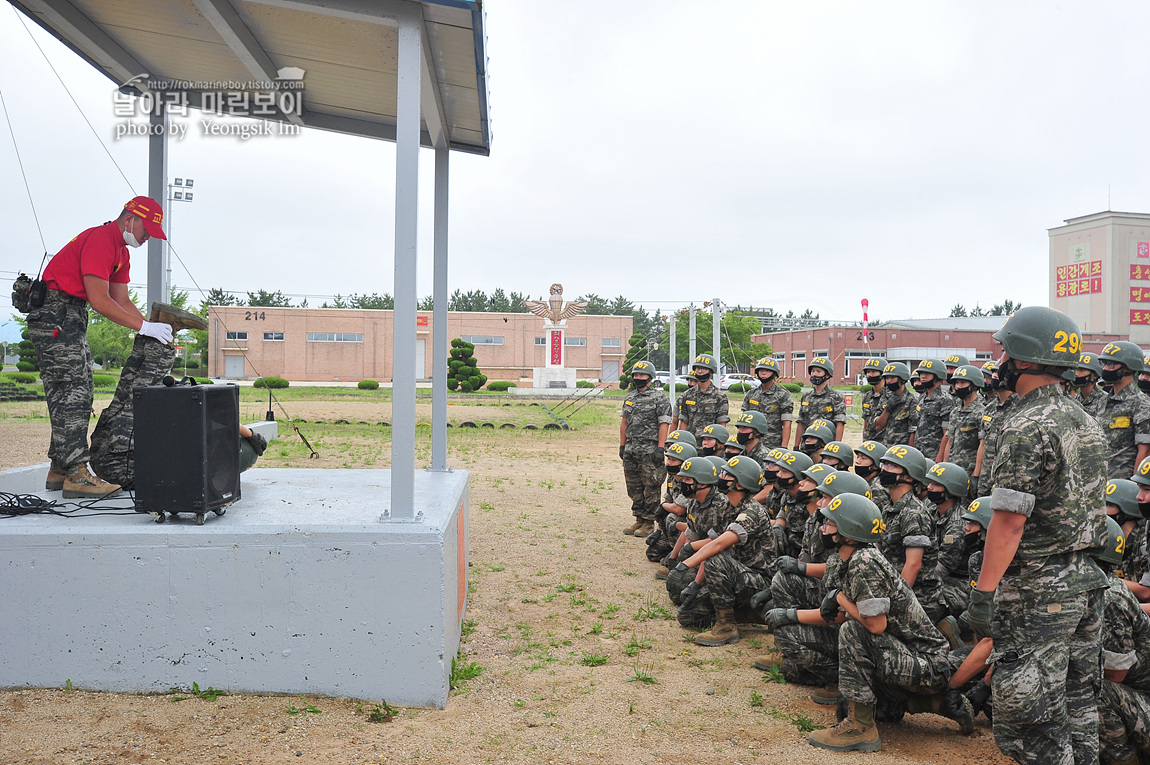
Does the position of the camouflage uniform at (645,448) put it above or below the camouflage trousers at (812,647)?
above

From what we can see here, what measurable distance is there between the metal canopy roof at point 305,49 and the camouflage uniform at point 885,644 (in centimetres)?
369

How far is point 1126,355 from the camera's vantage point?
7.18 m

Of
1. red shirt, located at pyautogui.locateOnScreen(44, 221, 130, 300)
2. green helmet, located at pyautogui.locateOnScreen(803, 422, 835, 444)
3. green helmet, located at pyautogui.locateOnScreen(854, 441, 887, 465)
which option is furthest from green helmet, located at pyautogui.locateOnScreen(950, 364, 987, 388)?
red shirt, located at pyautogui.locateOnScreen(44, 221, 130, 300)

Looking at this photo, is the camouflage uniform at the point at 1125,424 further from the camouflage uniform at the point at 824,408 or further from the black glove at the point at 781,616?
the black glove at the point at 781,616

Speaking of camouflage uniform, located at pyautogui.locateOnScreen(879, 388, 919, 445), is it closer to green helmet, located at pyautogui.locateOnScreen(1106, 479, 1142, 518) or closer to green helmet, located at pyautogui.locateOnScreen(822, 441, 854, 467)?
green helmet, located at pyautogui.locateOnScreen(822, 441, 854, 467)

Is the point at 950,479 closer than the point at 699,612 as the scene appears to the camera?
Yes

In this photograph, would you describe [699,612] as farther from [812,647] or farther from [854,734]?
[854,734]

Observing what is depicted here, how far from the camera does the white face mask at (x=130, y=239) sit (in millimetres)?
5055

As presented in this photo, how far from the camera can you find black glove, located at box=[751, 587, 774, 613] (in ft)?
17.7

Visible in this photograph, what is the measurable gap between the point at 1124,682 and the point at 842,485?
5.50 feet

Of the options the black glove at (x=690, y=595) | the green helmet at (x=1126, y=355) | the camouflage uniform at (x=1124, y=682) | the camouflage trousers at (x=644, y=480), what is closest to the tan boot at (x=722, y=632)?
the black glove at (x=690, y=595)

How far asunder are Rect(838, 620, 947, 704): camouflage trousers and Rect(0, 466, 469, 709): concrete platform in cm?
212

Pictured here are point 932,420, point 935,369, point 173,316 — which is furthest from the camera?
point 932,420

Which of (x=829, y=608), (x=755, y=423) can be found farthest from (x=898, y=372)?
(x=829, y=608)
